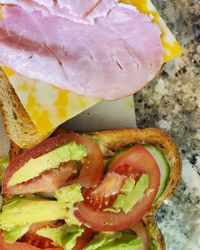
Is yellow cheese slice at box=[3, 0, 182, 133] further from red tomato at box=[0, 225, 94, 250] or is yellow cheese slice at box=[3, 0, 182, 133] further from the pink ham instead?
red tomato at box=[0, 225, 94, 250]

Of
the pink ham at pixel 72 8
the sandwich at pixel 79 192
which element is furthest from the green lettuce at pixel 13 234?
the pink ham at pixel 72 8

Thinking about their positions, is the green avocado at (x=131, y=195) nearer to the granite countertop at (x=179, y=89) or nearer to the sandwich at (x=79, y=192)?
the sandwich at (x=79, y=192)

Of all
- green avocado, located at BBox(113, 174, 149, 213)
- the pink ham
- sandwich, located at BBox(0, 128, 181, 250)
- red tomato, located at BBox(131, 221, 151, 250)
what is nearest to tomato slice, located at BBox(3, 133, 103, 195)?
sandwich, located at BBox(0, 128, 181, 250)

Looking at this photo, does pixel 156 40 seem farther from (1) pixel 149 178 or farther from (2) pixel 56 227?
(2) pixel 56 227

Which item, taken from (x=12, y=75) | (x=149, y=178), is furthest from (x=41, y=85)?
(x=149, y=178)

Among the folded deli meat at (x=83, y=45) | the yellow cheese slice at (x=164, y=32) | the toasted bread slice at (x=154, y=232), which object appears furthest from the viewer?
the toasted bread slice at (x=154, y=232)

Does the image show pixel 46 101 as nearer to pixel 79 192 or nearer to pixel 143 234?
pixel 79 192

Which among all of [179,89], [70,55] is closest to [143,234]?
[179,89]
